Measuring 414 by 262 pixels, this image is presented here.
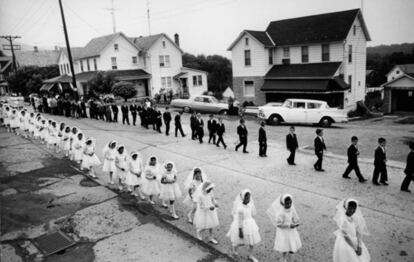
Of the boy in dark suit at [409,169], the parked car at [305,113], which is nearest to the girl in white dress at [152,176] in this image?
the boy in dark suit at [409,169]

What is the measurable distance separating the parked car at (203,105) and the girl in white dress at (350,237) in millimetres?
20960

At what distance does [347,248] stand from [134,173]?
20.2 ft

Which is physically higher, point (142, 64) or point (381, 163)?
point (142, 64)

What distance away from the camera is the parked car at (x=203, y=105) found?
2686 cm

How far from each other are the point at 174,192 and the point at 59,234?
2.96 meters

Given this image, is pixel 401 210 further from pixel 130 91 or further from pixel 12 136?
pixel 130 91

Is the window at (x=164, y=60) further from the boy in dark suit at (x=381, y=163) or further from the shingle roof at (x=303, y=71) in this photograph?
the boy in dark suit at (x=381, y=163)

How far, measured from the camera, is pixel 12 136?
20094 millimetres

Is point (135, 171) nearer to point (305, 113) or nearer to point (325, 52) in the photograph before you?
point (305, 113)

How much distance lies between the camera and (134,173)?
9773 millimetres

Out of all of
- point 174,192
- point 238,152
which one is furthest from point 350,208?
point 238,152

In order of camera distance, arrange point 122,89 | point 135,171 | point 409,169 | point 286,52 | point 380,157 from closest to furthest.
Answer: point 409,169 < point 135,171 < point 380,157 < point 286,52 < point 122,89

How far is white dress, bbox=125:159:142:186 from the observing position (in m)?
9.73

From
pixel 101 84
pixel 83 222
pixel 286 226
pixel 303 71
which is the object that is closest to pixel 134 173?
pixel 83 222
